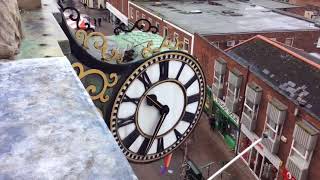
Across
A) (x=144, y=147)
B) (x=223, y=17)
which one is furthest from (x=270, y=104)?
(x=223, y=17)

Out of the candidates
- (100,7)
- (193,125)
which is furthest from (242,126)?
(100,7)

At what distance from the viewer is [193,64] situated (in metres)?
6.06

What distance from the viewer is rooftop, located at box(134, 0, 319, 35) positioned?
1226 inches

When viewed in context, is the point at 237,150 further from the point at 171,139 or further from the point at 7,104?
the point at 7,104

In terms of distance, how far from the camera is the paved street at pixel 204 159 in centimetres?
2086

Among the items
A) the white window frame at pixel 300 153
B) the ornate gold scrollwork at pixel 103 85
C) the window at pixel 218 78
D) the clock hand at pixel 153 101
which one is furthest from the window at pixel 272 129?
the ornate gold scrollwork at pixel 103 85

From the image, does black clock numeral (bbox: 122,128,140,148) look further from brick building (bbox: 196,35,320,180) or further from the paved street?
the paved street

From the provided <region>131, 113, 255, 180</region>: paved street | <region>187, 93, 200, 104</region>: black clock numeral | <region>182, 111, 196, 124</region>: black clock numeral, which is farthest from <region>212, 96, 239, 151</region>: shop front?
<region>187, 93, 200, 104</region>: black clock numeral

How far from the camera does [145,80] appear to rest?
5.59m

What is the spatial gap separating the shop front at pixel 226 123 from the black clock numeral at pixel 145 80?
18.5 meters

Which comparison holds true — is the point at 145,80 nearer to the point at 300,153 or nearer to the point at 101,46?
the point at 101,46

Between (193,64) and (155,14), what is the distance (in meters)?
30.7

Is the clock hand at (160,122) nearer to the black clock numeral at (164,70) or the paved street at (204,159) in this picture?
the black clock numeral at (164,70)

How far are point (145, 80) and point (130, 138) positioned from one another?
93cm
